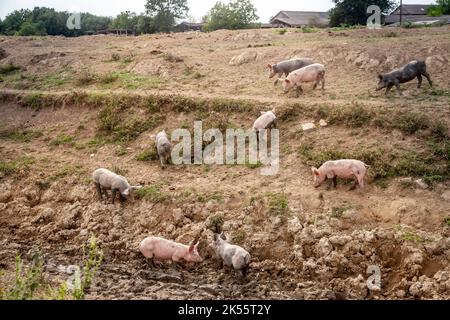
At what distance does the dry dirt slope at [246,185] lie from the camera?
29.2 feet

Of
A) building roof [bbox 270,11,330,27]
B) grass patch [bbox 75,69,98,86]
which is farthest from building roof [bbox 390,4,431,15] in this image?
grass patch [bbox 75,69,98,86]

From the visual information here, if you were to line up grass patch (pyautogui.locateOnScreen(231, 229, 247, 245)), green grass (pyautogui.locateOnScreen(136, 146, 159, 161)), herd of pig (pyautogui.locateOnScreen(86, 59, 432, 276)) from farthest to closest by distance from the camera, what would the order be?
green grass (pyautogui.locateOnScreen(136, 146, 159, 161)) < grass patch (pyautogui.locateOnScreen(231, 229, 247, 245)) < herd of pig (pyautogui.locateOnScreen(86, 59, 432, 276))

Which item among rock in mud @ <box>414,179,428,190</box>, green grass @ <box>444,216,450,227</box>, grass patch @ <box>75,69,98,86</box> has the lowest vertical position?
green grass @ <box>444,216,450,227</box>

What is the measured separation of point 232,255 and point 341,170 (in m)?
3.12

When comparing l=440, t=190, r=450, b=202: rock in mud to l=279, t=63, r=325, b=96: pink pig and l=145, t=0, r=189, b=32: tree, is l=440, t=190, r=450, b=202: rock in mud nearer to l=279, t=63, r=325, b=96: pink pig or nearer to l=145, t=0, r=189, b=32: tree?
l=279, t=63, r=325, b=96: pink pig

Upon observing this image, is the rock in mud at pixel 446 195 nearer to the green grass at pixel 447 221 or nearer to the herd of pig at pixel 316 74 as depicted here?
the green grass at pixel 447 221

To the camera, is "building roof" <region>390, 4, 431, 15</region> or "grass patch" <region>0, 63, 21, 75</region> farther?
"building roof" <region>390, 4, 431, 15</region>

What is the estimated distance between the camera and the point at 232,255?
9023 mm

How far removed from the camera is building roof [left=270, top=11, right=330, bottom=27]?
139ft

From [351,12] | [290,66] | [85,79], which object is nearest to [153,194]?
[290,66]

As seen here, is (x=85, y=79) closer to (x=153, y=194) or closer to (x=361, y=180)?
(x=153, y=194)

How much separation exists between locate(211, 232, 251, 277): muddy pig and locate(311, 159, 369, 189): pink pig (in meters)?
2.62

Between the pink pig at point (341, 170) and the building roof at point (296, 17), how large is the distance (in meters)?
33.6
